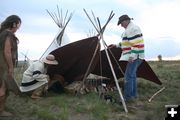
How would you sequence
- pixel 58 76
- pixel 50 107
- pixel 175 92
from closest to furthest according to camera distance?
pixel 50 107
pixel 58 76
pixel 175 92

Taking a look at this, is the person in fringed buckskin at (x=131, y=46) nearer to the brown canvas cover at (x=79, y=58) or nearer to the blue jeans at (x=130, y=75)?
the blue jeans at (x=130, y=75)

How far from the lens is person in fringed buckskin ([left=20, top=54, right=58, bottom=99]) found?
7133 mm

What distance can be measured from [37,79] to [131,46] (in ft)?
5.92

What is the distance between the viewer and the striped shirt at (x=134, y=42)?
7191 millimetres

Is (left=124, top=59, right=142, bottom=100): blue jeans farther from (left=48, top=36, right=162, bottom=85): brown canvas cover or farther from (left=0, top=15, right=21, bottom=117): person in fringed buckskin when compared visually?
(left=0, top=15, right=21, bottom=117): person in fringed buckskin

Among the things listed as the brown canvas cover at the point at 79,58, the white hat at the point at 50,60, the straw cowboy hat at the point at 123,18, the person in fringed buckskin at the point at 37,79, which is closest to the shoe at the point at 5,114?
the person in fringed buckskin at the point at 37,79

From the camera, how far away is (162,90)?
8773mm

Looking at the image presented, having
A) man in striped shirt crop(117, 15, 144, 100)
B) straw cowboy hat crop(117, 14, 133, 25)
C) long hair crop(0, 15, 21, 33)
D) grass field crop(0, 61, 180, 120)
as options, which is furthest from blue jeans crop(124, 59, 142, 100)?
long hair crop(0, 15, 21, 33)

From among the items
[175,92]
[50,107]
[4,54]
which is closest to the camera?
[4,54]

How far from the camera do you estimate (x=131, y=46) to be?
23.7 feet

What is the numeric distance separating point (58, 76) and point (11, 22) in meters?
2.12

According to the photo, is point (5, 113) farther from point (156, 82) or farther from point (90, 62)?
point (156, 82)

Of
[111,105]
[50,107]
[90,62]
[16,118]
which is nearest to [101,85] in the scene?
[90,62]

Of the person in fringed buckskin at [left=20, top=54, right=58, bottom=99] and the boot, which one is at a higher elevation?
the person in fringed buckskin at [left=20, top=54, right=58, bottom=99]
